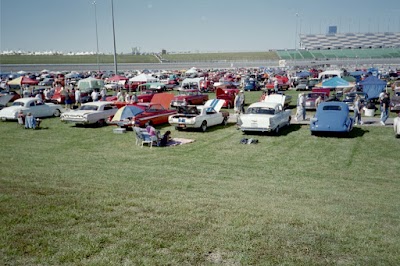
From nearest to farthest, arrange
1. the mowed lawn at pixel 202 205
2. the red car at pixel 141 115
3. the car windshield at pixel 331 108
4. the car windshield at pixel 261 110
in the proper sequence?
the mowed lawn at pixel 202 205 → the car windshield at pixel 331 108 → the car windshield at pixel 261 110 → the red car at pixel 141 115

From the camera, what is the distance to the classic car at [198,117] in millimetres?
18922

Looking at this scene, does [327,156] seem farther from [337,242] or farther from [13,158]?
[13,158]

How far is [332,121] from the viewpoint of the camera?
1727cm

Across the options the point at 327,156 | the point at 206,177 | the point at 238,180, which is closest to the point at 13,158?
the point at 206,177

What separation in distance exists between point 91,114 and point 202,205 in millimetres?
15128

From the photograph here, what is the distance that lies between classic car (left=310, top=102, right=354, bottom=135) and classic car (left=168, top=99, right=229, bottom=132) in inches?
210

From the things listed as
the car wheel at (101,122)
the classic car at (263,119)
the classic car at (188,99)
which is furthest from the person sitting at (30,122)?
the classic car at (263,119)

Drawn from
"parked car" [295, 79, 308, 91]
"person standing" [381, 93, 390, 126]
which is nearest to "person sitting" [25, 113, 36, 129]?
"person standing" [381, 93, 390, 126]

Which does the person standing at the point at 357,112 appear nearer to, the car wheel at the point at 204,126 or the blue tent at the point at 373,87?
the car wheel at the point at 204,126

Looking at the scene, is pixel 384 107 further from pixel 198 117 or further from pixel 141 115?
pixel 141 115

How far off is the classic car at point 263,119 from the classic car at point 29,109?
13925 mm

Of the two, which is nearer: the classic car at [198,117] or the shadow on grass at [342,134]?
the shadow on grass at [342,134]

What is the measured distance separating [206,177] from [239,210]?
12.5ft

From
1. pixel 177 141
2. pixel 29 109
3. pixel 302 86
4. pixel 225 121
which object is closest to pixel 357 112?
pixel 225 121
